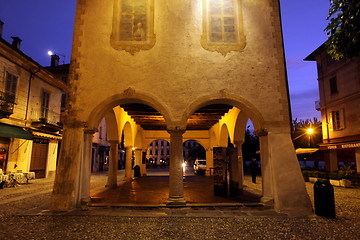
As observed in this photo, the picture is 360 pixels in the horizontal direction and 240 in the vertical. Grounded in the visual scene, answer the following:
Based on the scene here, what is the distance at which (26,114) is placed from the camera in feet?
54.9

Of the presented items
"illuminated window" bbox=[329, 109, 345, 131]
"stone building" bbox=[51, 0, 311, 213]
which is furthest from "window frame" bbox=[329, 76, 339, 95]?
"stone building" bbox=[51, 0, 311, 213]

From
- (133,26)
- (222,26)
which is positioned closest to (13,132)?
(133,26)

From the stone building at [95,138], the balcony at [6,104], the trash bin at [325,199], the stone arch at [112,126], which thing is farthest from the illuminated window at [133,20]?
the stone building at [95,138]

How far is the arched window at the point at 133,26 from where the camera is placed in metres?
8.57

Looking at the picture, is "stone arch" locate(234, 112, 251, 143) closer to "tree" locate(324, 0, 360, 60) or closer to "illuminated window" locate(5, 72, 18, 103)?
"tree" locate(324, 0, 360, 60)

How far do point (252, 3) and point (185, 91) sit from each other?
167 inches

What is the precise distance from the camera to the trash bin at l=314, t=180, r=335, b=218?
22.2 ft

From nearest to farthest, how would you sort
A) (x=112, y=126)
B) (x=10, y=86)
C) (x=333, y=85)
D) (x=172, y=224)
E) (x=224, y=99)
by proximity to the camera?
(x=172, y=224)
(x=224, y=99)
(x=112, y=126)
(x=10, y=86)
(x=333, y=85)

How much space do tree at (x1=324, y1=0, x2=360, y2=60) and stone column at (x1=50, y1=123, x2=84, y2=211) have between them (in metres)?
7.99

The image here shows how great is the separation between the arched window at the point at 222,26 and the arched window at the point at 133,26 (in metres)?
1.98

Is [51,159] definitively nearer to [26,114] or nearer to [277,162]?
[26,114]

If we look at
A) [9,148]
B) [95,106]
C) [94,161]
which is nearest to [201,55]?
[95,106]

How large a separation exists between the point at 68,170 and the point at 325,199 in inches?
306

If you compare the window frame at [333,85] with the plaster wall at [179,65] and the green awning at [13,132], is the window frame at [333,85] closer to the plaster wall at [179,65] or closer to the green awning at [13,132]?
the plaster wall at [179,65]
